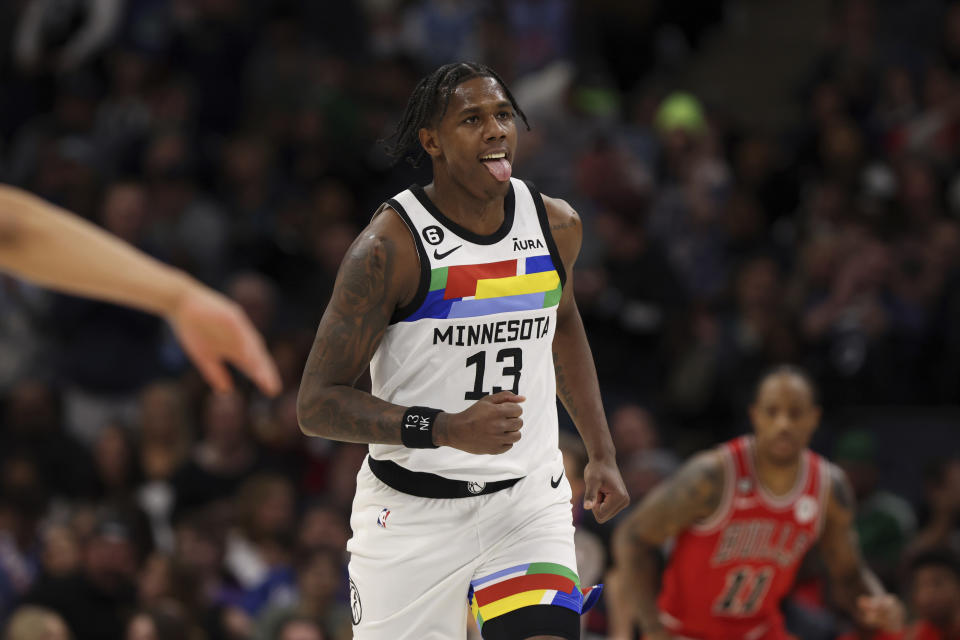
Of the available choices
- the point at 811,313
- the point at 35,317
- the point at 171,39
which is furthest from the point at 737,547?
the point at 171,39

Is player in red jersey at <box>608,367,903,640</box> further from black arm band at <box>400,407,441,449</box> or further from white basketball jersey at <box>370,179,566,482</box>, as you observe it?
black arm band at <box>400,407,441,449</box>

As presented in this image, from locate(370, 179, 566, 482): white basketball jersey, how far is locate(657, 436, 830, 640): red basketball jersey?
201 centimetres

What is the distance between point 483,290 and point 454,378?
0.90 ft

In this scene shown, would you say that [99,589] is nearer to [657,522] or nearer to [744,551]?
[657,522]

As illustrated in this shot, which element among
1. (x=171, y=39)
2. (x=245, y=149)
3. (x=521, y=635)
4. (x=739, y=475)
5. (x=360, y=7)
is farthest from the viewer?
(x=360, y=7)

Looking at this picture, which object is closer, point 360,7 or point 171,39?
point 171,39

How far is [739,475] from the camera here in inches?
249

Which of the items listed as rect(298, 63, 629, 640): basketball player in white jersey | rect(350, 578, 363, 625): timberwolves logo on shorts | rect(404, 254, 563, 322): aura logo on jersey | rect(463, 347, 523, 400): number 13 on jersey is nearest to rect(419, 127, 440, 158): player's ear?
rect(298, 63, 629, 640): basketball player in white jersey

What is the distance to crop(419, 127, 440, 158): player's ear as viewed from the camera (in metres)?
4.50

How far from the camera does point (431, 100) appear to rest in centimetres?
448

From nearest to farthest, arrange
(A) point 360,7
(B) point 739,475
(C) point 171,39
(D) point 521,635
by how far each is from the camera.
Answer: (D) point 521,635, (B) point 739,475, (C) point 171,39, (A) point 360,7

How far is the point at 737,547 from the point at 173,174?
7.08 meters

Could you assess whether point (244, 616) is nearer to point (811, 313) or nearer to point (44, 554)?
point (44, 554)

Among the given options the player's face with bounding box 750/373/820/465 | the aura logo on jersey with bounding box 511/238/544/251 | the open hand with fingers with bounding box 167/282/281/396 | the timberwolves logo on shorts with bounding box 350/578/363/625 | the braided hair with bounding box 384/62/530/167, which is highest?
the braided hair with bounding box 384/62/530/167
